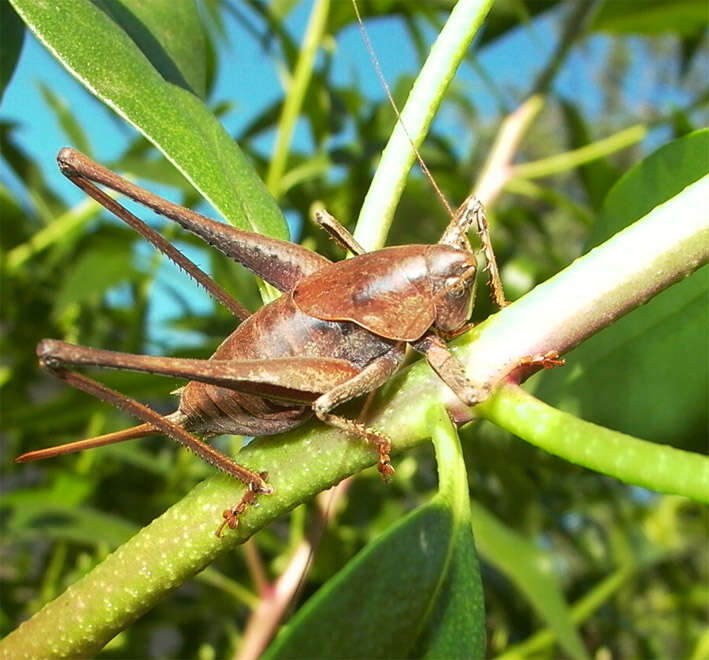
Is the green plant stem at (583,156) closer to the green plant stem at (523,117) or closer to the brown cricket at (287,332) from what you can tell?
the green plant stem at (523,117)

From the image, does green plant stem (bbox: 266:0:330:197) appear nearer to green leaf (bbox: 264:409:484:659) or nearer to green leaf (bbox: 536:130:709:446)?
green leaf (bbox: 536:130:709:446)

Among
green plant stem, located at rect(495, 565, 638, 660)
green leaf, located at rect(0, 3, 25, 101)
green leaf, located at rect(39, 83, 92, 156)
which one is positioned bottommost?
green plant stem, located at rect(495, 565, 638, 660)

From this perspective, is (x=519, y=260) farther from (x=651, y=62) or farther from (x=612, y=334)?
(x=651, y=62)

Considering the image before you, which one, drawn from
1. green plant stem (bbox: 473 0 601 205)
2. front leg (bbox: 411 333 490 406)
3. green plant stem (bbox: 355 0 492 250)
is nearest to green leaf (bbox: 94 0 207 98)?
green plant stem (bbox: 355 0 492 250)

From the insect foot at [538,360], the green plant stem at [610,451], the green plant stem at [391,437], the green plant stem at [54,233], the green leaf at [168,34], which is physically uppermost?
the green plant stem at [54,233]

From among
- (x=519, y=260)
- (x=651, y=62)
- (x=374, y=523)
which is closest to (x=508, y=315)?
(x=519, y=260)

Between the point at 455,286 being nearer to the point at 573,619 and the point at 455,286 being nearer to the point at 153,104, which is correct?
the point at 153,104

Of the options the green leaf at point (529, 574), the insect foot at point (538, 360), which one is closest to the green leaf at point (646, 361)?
the insect foot at point (538, 360)
